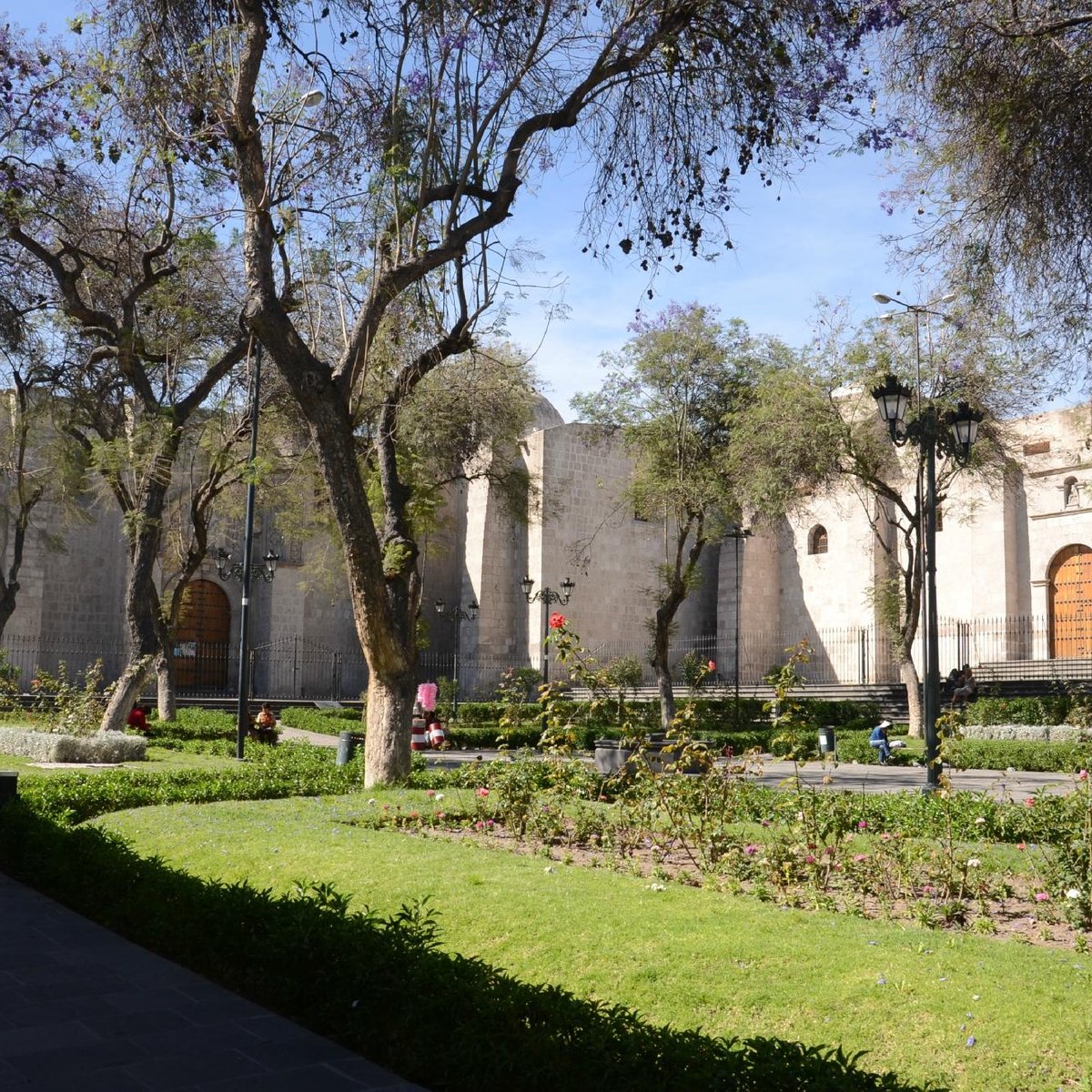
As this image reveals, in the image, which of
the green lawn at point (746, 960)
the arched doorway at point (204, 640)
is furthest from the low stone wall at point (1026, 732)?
the arched doorway at point (204, 640)

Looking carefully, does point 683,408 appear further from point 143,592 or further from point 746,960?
point 746,960

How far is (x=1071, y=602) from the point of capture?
24422mm

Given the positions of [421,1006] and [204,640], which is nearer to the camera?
[421,1006]

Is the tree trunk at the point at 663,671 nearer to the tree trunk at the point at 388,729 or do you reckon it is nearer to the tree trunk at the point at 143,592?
the tree trunk at the point at 143,592

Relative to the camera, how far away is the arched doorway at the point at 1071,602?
24188mm

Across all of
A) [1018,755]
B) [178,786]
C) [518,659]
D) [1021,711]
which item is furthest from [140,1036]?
[518,659]

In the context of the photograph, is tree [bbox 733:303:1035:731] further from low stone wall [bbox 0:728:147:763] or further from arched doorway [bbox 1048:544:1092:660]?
low stone wall [bbox 0:728:147:763]

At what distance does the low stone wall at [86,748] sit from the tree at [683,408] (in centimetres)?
984

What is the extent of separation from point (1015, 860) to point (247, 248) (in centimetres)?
756

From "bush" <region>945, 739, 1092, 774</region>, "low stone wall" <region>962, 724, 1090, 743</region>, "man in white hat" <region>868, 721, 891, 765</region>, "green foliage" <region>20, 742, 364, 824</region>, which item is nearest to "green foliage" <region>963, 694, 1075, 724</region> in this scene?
"low stone wall" <region>962, 724, 1090, 743</region>

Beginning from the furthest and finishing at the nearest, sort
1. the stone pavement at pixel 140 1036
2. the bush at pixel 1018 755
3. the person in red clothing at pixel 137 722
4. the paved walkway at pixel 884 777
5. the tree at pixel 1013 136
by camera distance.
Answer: the person in red clothing at pixel 137 722 < the bush at pixel 1018 755 < the paved walkway at pixel 884 777 < the tree at pixel 1013 136 < the stone pavement at pixel 140 1036

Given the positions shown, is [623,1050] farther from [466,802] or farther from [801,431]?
[801,431]

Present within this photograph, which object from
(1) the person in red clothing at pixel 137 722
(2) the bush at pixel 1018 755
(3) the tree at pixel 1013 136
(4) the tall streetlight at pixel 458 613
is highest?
(3) the tree at pixel 1013 136

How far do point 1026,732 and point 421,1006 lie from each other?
16.0 metres
